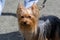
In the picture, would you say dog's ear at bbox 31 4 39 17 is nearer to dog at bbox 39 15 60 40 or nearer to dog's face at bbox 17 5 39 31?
dog's face at bbox 17 5 39 31

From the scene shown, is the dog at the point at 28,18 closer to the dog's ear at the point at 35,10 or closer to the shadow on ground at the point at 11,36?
the dog's ear at the point at 35,10

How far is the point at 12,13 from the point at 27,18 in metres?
2.20

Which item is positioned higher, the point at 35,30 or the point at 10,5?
the point at 10,5

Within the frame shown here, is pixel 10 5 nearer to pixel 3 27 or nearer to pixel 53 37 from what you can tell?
pixel 3 27

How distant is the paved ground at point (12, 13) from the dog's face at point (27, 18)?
1.06m

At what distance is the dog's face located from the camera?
14.7ft

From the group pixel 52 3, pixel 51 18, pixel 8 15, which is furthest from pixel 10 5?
pixel 51 18

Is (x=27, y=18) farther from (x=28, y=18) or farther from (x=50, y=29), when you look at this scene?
(x=50, y=29)

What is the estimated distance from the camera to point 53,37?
482cm

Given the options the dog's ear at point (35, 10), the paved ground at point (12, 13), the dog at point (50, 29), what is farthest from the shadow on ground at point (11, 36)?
the dog's ear at point (35, 10)

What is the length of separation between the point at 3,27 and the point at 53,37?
1455 mm

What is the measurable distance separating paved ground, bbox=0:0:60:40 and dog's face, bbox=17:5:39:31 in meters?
1.06

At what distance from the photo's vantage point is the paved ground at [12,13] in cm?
585

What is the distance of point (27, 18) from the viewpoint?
4.50 metres
